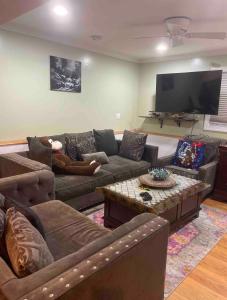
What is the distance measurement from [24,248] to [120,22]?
2.80m

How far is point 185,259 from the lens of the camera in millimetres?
2273

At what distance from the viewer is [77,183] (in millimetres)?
2996

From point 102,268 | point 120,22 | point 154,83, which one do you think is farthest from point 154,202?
point 154,83

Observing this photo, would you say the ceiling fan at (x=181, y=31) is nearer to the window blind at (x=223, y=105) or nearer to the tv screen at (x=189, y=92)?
the tv screen at (x=189, y=92)

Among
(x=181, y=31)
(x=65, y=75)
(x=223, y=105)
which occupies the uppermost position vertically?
(x=181, y=31)

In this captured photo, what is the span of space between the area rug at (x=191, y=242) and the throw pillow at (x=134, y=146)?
4.36 ft

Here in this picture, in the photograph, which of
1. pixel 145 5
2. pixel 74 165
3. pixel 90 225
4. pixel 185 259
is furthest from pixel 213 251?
pixel 145 5

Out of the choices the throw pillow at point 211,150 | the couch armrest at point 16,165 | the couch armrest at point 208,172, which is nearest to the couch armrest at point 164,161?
the throw pillow at point 211,150

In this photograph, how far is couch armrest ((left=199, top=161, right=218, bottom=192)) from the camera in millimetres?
3385

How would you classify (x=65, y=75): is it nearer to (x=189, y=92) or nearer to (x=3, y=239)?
(x=189, y=92)

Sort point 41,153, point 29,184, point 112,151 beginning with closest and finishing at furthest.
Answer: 1. point 29,184
2. point 41,153
3. point 112,151

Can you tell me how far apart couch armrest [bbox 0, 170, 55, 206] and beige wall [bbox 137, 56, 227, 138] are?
3.32 m

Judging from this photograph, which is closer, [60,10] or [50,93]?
[60,10]

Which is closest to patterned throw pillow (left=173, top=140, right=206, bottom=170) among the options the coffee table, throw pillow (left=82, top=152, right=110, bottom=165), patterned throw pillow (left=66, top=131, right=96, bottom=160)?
the coffee table
